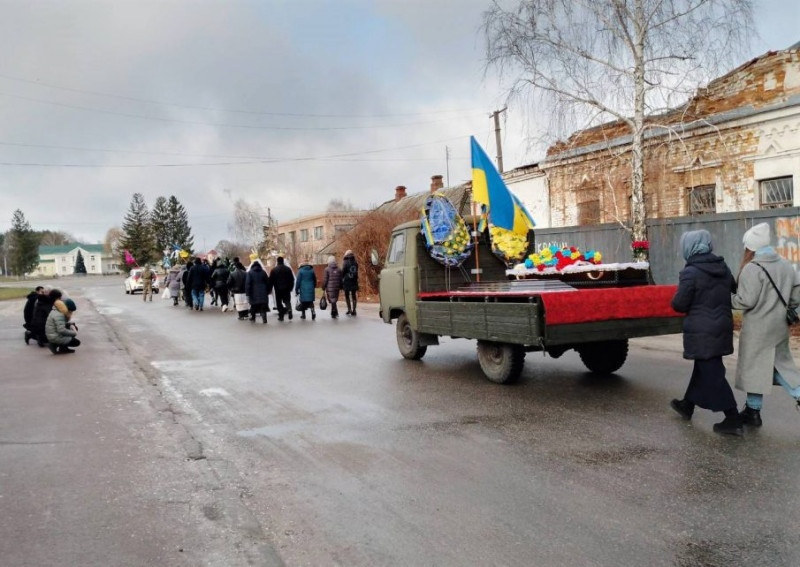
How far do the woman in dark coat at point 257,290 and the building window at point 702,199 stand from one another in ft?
41.1

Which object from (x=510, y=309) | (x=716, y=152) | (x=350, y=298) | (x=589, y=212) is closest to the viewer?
(x=510, y=309)

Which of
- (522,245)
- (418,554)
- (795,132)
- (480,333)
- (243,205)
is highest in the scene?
(243,205)

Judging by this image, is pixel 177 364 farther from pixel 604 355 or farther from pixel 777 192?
pixel 777 192

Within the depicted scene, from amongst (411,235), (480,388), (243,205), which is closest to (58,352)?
(411,235)

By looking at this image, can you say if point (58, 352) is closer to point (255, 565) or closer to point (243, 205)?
point (255, 565)

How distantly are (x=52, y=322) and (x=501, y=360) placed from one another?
29.8 ft

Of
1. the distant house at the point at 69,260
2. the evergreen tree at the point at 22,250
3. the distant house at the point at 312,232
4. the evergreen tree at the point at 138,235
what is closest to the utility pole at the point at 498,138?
the distant house at the point at 312,232

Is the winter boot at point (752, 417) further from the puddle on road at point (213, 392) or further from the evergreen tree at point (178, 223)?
the evergreen tree at point (178, 223)

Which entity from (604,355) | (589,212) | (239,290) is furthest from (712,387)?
(589,212)

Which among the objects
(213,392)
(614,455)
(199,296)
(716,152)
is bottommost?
(614,455)

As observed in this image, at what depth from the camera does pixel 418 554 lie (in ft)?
11.6

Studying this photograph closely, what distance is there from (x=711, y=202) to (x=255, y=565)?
18477 mm

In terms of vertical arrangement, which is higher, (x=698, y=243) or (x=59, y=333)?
(x=698, y=243)

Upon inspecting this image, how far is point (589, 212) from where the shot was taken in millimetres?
22969
